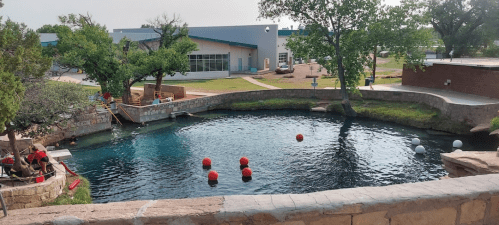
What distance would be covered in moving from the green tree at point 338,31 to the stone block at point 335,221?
28342mm

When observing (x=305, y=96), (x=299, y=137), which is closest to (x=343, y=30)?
(x=305, y=96)

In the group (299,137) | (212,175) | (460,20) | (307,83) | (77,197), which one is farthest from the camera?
(460,20)

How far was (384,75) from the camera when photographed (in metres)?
47.9

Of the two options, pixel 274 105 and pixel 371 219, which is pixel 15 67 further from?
pixel 274 105

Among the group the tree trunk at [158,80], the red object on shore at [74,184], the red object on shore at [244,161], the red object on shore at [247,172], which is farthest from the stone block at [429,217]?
the tree trunk at [158,80]

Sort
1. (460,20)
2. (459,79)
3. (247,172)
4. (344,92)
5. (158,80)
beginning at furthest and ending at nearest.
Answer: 1. (460,20)
2. (158,80)
3. (344,92)
4. (459,79)
5. (247,172)

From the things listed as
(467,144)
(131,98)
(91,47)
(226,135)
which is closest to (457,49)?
(467,144)

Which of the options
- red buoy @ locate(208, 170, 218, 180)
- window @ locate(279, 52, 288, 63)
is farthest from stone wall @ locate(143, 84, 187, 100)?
window @ locate(279, 52, 288, 63)

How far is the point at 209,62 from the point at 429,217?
49.4m

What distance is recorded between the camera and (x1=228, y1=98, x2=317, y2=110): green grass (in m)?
35.9

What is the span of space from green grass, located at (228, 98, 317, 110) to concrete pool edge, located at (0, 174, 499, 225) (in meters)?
31.8

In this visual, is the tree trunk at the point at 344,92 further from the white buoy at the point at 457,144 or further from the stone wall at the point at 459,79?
the white buoy at the point at 457,144

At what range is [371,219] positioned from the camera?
3.74 m

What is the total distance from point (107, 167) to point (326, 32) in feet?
68.7
